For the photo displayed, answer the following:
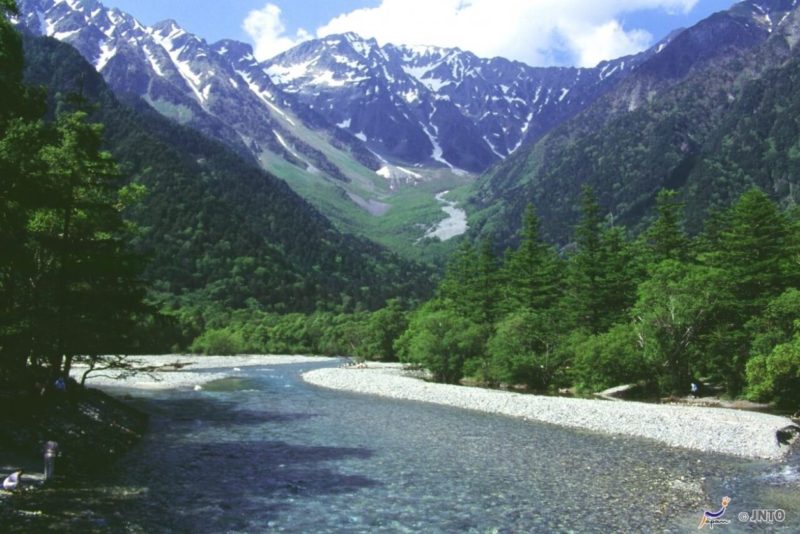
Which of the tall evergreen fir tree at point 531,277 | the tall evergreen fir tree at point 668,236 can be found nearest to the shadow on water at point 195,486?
the tall evergreen fir tree at point 531,277

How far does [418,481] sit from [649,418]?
1949 cm

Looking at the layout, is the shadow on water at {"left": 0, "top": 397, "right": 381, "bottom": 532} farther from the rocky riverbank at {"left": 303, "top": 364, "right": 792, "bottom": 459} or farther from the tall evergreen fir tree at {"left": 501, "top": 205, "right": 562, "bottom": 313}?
the tall evergreen fir tree at {"left": 501, "top": 205, "right": 562, "bottom": 313}

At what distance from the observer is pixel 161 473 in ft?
71.0

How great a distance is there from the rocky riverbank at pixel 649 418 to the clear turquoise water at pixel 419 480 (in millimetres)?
1941

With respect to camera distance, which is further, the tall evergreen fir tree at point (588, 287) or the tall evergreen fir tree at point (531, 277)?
the tall evergreen fir tree at point (531, 277)

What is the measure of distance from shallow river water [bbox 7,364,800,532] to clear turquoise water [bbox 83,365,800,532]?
63mm

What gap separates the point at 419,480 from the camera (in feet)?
71.3

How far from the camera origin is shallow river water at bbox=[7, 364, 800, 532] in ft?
55.3

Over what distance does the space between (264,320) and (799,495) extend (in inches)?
5187

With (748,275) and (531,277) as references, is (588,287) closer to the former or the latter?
(531,277)

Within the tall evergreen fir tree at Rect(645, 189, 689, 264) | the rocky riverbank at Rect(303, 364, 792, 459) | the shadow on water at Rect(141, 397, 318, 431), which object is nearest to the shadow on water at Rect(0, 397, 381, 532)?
the shadow on water at Rect(141, 397, 318, 431)

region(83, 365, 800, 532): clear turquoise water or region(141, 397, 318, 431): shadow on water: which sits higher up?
region(83, 365, 800, 532): clear turquoise water

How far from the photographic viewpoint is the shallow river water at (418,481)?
16.9 metres

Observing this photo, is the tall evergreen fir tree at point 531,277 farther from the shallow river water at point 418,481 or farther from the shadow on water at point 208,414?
the shallow river water at point 418,481
